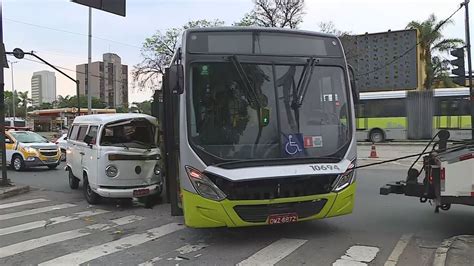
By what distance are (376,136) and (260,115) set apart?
25.8 metres

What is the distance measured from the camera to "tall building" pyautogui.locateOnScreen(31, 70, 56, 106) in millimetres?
115000

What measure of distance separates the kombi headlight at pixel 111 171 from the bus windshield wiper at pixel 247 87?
4.33m

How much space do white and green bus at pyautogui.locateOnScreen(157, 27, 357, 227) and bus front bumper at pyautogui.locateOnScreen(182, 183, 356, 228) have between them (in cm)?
1

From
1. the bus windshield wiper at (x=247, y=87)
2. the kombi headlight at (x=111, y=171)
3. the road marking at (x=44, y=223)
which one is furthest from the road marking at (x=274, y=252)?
the road marking at (x=44, y=223)

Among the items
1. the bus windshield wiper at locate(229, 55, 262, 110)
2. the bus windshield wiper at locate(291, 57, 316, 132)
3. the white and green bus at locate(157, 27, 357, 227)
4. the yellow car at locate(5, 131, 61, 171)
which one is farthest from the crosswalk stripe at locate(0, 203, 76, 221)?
the yellow car at locate(5, 131, 61, 171)

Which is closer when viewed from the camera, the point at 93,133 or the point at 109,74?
the point at 93,133

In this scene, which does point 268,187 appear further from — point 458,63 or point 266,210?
point 458,63

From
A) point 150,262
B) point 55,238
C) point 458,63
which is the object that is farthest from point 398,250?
point 458,63

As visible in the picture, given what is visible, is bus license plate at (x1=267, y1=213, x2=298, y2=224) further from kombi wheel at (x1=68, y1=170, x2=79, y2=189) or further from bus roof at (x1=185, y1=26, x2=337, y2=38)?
kombi wheel at (x1=68, y1=170, x2=79, y2=189)

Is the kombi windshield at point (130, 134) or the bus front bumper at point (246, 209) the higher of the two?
the kombi windshield at point (130, 134)

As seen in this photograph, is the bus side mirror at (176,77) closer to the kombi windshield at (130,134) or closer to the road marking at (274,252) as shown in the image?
the road marking at (274,252)

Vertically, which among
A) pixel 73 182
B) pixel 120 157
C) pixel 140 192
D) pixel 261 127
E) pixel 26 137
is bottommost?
pixel 73 182

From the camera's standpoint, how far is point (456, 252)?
5.90m

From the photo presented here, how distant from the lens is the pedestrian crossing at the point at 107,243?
6316 mm
